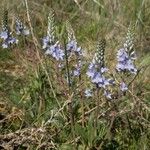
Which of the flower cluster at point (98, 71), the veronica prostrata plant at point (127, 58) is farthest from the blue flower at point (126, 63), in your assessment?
the flower cluster at point (98, 71)

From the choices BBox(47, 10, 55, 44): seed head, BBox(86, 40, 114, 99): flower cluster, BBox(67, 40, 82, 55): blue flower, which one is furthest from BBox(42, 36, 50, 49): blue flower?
BBox(86, 40, 114, 99): flower cluster

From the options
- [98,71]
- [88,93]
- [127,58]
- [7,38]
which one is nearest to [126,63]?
[127,58]

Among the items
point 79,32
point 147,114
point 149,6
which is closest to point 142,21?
point 149,6

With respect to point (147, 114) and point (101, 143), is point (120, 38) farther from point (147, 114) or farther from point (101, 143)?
point (101, 143)

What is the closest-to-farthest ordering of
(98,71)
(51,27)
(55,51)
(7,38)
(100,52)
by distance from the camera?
(100,52) → (98,71) → (51,27) → (55,51) → (7,38)

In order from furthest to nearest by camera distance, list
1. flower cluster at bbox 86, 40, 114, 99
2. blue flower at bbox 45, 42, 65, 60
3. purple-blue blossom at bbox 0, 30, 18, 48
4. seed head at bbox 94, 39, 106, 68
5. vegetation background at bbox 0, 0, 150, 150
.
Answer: purple-blue blossom at bbox 0, 30, 18, 48
blue flower at bbox 45, 42, 65, 60
vegetation background at bbox 0, 0, 150, 150
flower cluster at bbox 86, 40, 114, 99
seed head at bbox 94, 39, 106, 68

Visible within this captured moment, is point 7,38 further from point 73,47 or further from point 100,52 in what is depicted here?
point 100,52

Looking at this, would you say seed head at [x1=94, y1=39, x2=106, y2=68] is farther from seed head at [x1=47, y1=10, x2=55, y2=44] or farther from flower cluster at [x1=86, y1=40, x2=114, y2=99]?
seed head at [x1=47, y1=10, x2=55, y2=44]

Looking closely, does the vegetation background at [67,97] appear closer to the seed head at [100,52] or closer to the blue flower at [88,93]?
the blue flower at [88,93]
